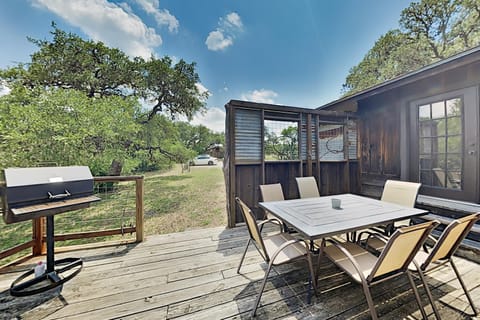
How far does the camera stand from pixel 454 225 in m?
1.38

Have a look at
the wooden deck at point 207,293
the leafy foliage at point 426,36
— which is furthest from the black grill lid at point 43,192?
the leafy foliage at point 426,36

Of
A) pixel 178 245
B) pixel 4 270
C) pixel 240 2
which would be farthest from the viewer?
pixel 240 2

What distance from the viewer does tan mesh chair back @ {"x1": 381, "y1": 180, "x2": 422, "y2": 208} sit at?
2.52 m


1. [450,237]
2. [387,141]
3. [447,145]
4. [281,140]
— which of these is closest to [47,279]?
[450,237]

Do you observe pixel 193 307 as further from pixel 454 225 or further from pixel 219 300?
pixel 454 225

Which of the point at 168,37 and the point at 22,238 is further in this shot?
the point at 168,37

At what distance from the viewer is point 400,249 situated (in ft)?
4.33

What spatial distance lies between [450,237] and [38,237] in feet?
15.3

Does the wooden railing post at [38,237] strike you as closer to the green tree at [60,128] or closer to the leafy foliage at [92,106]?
the leafy foliage at [92,106]

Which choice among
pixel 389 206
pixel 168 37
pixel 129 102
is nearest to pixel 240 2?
pixel 168 37

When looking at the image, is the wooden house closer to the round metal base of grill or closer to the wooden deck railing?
the wooden deck railing

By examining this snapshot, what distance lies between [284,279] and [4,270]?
3294 mm

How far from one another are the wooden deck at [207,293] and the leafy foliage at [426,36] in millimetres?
12093

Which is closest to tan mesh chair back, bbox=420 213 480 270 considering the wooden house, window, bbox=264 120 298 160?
the wooden house
